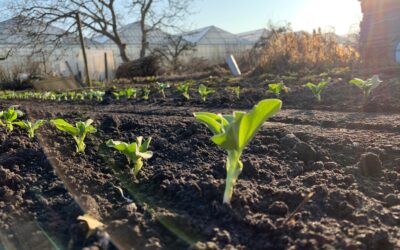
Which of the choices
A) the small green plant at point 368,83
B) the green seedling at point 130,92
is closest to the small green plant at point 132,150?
the small green plant at point 368,83

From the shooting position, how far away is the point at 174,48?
28.1 metres

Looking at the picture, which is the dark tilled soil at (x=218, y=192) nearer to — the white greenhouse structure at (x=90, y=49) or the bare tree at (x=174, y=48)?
the white greenhouse structure at (x=90, y=49)

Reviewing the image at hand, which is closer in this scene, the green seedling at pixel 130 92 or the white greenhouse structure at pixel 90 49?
the green seedling at pixel 130 92

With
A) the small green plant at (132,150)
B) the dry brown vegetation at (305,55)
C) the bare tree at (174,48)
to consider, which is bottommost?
the small green plant at (132,150)

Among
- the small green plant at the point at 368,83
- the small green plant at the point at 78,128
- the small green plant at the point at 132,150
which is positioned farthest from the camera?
the small green plant at the point at 368,83

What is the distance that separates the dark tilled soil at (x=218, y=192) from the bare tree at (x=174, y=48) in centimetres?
2478

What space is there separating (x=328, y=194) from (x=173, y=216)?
0.63 meters

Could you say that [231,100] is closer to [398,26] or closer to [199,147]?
[199,147]

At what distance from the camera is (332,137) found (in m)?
2.57

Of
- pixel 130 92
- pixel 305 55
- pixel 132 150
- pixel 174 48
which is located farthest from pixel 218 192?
pixel 174 48

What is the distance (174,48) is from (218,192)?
89.1 ft

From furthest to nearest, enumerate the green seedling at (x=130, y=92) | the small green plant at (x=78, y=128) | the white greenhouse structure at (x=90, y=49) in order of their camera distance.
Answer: the white greenhouse structure at (x=90, y=49) → the green seedling at (x=130, y=92) → the small green plant at (x=78, y=128)

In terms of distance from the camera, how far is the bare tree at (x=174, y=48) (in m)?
27.3

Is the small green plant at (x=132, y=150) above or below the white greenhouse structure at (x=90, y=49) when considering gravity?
below
